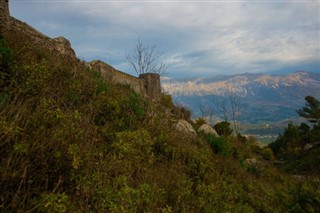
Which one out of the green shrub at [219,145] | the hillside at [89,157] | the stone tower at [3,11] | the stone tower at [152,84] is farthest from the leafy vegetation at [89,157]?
the stone tower at [152,84]

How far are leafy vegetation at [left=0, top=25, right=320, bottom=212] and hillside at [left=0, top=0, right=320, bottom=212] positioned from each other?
0.01 meters

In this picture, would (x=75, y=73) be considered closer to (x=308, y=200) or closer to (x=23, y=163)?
(x=23, y=163)

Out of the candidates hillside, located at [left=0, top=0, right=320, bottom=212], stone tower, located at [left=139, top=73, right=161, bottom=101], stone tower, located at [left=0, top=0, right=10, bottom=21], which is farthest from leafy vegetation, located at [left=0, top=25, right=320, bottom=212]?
stone tower, located at [left=139, top=73, right=161, bottom=101]

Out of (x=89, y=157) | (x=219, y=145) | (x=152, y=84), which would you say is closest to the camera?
(x=89, y=157)

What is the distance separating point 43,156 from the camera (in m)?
3.46

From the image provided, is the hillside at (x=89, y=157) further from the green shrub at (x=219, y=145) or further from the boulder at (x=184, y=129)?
the green shrub at (x=219, y=145)

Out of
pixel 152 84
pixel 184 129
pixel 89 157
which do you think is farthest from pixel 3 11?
pixel 152 84

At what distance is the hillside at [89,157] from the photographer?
322 centimetres

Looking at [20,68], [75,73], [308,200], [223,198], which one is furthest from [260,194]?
[20,68]

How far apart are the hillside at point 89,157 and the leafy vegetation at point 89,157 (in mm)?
12

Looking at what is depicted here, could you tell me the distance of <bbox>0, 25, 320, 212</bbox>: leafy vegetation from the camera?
127 inches

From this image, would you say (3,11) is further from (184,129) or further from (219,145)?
(219,145)

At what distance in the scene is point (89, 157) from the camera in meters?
3.94

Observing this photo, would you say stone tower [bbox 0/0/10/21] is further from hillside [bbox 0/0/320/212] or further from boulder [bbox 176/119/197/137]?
boulder [bbox 176/119/197/137]
